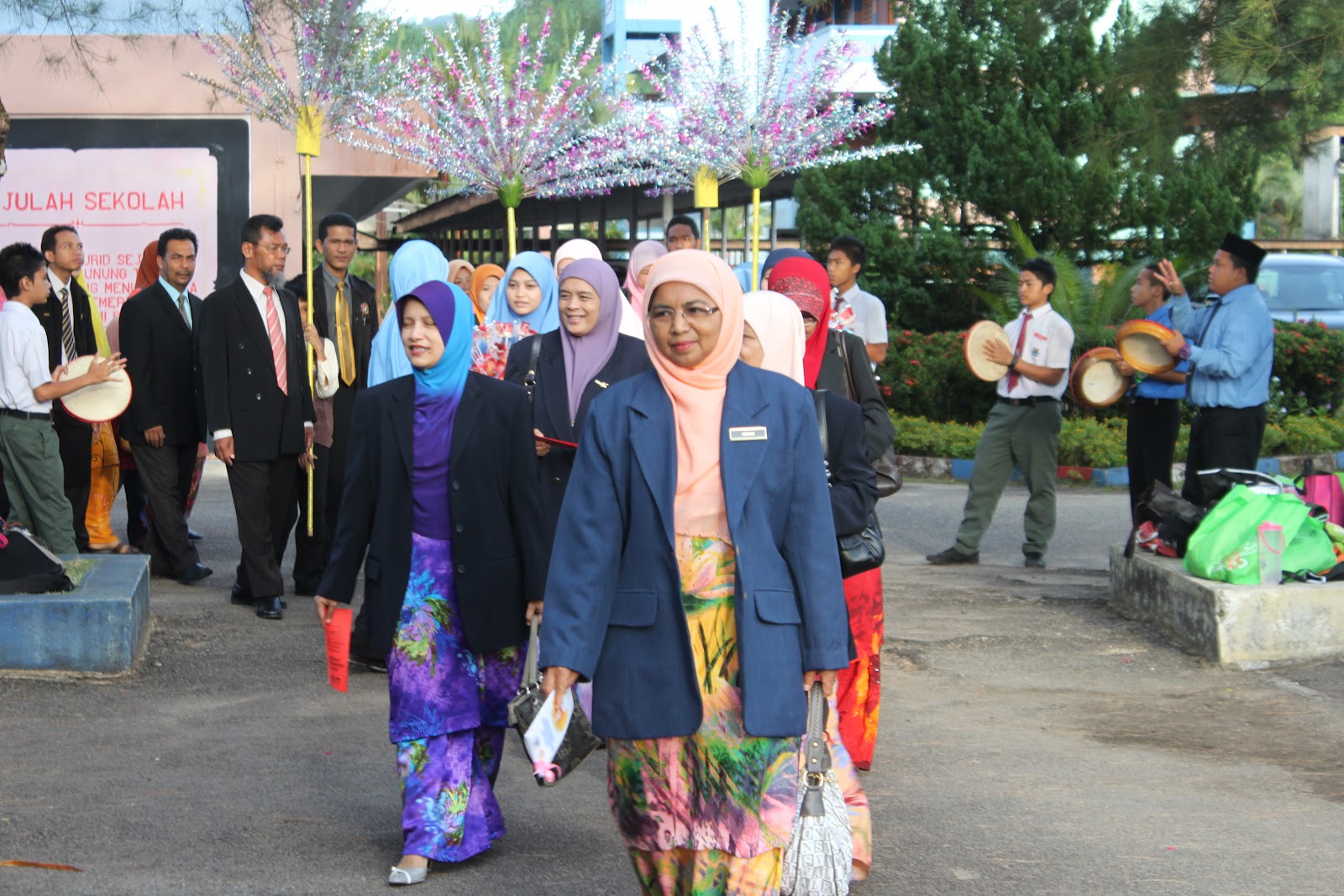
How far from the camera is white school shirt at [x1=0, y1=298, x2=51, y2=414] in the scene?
8648 millimetres

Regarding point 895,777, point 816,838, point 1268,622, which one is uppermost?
point 816,838

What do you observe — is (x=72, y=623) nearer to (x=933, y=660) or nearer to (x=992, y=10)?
(x=933, y=660)

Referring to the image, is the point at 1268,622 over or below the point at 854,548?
below

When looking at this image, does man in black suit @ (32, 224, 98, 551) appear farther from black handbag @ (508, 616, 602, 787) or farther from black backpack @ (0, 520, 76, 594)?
black handbag @ (508, 616, 602, 787)

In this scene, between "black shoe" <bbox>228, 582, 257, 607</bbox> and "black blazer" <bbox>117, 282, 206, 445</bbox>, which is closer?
"black shoe" <bbox>228, 582, 257, 607</bbox>

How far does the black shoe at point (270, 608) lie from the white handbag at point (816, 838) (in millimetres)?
5514

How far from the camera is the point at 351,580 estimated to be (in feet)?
16.2

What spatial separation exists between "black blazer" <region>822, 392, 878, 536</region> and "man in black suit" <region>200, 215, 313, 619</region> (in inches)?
182

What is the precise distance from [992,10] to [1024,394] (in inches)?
416

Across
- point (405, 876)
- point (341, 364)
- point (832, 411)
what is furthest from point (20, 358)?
point (832, 411)

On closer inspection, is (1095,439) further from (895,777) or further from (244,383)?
(895,777)

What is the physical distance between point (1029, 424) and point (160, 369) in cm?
538

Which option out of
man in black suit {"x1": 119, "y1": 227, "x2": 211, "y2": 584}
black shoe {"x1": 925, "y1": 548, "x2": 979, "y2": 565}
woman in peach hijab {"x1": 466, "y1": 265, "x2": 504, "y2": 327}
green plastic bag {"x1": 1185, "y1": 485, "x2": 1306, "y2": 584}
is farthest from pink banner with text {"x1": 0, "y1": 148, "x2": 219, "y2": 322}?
green plastic bag {"x1": 1185, "y1": 485, "x2": 1306, "y2": 584}

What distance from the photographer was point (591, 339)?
6234mm
